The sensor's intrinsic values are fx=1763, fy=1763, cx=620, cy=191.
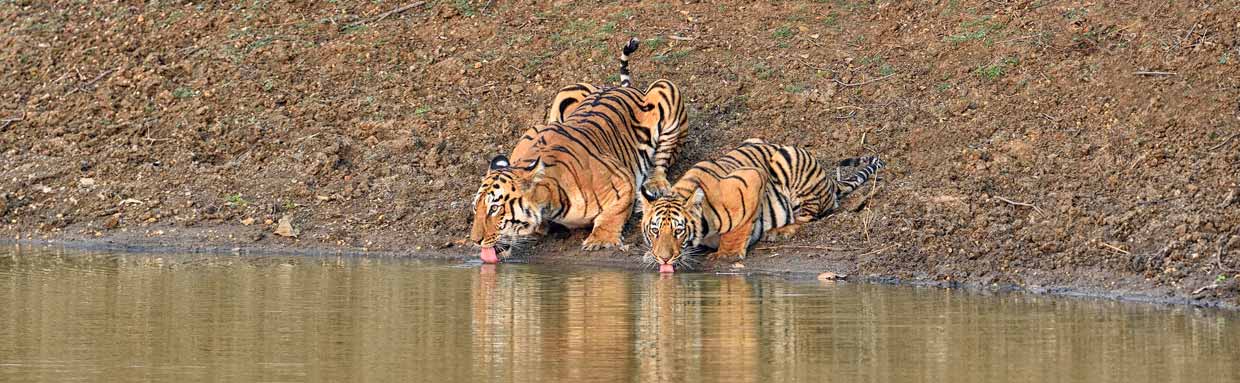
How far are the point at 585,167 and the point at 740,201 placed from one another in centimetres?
129

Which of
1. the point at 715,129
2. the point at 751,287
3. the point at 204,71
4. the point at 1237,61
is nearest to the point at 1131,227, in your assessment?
the point at 751,287

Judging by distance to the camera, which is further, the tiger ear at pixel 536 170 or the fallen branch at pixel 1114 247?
the tiger ear at pixel 536 170

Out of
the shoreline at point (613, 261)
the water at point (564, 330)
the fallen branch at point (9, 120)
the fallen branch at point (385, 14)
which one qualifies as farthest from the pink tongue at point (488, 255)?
the fallen branch at point (9, 120)

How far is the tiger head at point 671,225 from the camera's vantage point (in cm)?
1163

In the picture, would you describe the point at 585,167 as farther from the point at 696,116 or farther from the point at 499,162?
the point at 696,116

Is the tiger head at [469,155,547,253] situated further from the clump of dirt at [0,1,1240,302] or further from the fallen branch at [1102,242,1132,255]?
the fallen branch at [1102,242,1132,255]

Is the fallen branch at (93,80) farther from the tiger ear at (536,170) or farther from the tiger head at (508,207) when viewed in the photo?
the tiger ear at (536,170)

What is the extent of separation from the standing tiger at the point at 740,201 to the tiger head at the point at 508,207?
0.84 metres

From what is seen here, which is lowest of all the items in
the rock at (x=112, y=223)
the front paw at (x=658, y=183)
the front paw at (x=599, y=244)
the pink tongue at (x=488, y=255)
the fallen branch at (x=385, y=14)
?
the pink tongue at (x=488, y=255)

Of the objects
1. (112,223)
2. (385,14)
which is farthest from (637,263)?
(385,14)

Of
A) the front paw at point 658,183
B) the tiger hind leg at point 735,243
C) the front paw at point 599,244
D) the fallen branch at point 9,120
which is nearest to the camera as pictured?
the tiger hind leg at point 735,243

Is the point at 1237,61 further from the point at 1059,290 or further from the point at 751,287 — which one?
the point at 751,287

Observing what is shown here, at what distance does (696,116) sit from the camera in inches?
586

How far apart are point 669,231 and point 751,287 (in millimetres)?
1024
